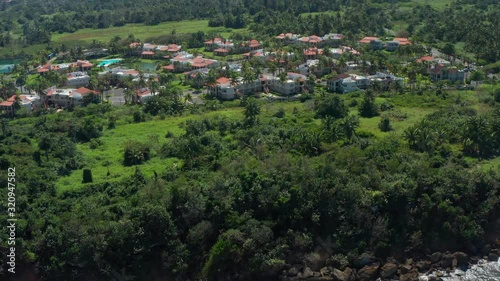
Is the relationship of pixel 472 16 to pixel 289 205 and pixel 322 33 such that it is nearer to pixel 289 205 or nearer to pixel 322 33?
pixel 322 33

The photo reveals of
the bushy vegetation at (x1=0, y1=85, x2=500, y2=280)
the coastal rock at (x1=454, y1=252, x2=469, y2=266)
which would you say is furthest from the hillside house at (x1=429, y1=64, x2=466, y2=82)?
the coastal rock at (x1=454, y1=252, x2=469, y2=266)

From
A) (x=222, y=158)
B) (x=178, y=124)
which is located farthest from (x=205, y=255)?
(x=178, y=124)

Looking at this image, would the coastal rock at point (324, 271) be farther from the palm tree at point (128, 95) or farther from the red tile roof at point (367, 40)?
the red tile roof at point (367, 40)

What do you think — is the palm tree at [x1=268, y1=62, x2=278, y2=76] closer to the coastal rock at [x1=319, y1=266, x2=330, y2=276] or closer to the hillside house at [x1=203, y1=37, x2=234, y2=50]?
the hillside house at [x1=203, y1=37, x2=234, y2=50]

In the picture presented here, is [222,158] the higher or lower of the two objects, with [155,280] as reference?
higher

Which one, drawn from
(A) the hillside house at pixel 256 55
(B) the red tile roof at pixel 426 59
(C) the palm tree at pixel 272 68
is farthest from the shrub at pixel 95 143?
(B) the red tile roof at pixel 426 59
